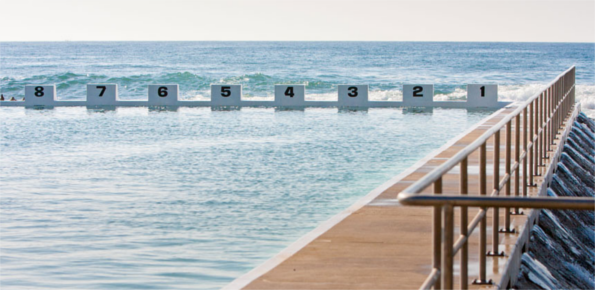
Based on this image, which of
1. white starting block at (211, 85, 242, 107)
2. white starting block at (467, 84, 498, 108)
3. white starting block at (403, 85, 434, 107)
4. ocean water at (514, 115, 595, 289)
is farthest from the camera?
white starting block at (211, 85, 242, 107)

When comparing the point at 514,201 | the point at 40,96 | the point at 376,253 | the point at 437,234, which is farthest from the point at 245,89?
the point at 514,201

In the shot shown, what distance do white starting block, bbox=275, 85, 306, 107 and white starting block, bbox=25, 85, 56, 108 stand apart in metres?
6.90

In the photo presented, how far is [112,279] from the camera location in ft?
23.2

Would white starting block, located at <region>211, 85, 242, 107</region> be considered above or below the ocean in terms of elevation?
above

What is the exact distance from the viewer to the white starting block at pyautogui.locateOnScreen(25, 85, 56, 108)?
2789 centimetres

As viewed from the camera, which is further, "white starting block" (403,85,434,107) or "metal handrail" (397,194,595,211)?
"white starting block" (403,85,434,107)

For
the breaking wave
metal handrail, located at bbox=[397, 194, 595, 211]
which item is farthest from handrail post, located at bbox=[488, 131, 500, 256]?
the breaking wave

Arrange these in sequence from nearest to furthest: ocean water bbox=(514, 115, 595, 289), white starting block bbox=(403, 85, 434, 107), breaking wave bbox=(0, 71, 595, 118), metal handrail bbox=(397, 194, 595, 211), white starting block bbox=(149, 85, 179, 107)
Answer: metal handrail bbox=(397, 194, 595, 211), ocean water bbox=(514, 115, 595, 289), white starting block bbox=(403, 85, 434, 107), white starting block bbox=(149, 85, 179, 107), breaking wave bbox=(0, 71, 595, 118)

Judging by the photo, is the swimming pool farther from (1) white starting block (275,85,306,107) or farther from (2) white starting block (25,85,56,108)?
(2) white starting block (25,85,56,108)

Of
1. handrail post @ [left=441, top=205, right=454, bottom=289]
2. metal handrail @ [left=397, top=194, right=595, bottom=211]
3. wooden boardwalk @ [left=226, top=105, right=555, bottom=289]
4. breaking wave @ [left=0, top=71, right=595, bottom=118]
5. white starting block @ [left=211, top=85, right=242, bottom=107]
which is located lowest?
breaking wave @ [left=0, top=71, right=595, bottom=118]

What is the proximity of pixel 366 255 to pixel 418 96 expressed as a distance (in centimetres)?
2081

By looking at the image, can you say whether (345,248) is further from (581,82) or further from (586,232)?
(581,82)

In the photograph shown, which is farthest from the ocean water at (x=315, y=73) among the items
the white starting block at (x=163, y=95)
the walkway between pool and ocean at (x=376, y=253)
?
the walkway between pool and ocean at (x=376, y=253)

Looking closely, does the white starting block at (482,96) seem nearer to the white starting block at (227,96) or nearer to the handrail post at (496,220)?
the white starting block at (227,96)
